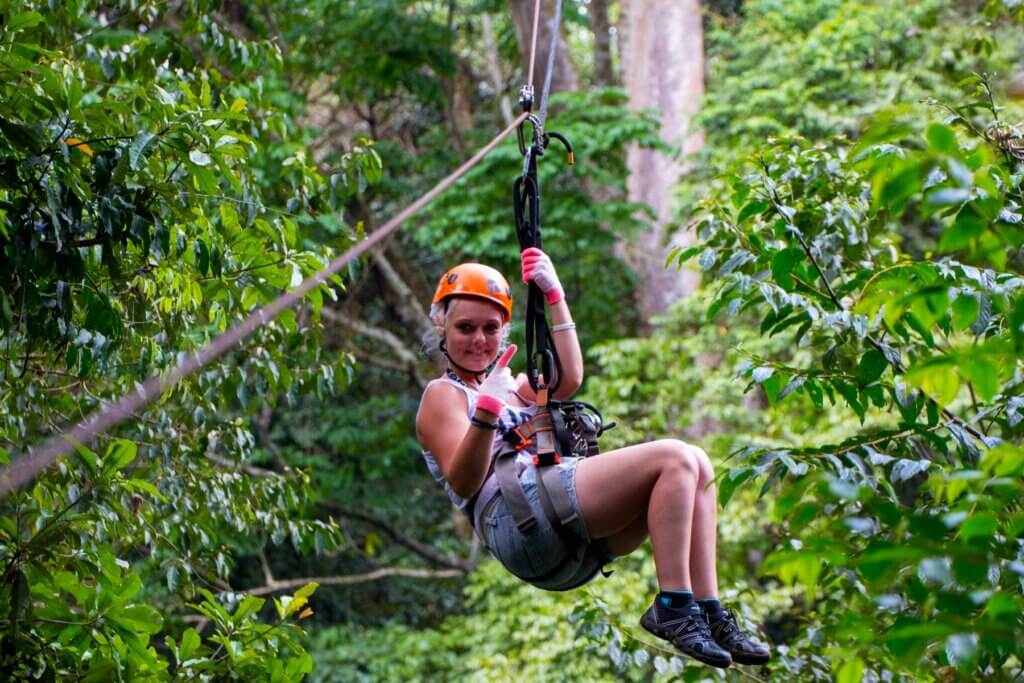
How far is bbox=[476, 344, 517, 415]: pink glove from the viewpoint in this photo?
8.16 feet

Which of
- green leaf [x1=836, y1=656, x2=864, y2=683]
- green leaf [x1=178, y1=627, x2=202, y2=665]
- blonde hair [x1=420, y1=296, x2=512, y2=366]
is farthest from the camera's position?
green leaf [x1=178, y1=627, x2=202, y2=665]

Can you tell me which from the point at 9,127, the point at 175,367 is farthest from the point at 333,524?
the point at 9,127

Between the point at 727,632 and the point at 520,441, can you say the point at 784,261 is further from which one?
the point at 727,632

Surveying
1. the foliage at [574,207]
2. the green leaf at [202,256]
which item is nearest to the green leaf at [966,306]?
the green leaf at [202,256]

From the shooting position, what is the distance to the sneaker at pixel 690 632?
8.23 ft

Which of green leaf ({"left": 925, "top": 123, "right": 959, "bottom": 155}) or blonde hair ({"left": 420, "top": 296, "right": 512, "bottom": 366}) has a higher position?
green leaf ({"left": 925, "top": 123, "right": 959, "bottom": 155})

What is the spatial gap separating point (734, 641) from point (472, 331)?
0.95 metres

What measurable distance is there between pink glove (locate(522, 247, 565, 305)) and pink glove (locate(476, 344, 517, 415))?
23 cm

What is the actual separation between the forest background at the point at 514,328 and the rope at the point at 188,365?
93mm

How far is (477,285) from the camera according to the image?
9.36 feet

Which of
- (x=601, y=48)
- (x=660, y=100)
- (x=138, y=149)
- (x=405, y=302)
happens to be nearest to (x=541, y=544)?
(x=138, y=149)

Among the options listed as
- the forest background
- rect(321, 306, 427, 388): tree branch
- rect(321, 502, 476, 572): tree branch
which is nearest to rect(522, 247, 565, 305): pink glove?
the forest background

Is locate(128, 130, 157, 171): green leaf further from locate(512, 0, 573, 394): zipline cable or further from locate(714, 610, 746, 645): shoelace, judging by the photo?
locate(714, 610, 746, 645): shoelace

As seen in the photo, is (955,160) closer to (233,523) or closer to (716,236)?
(716,236)
